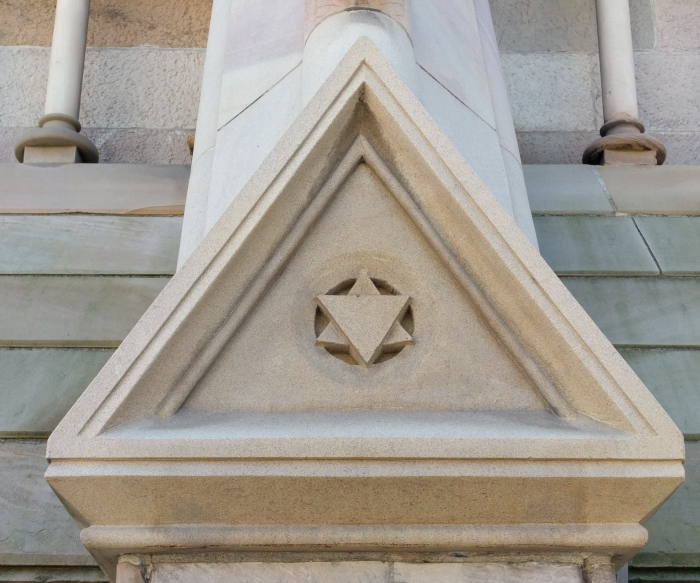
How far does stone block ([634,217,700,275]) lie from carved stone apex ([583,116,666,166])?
0.45 metres

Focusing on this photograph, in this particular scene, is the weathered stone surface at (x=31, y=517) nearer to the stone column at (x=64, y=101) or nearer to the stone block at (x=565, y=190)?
the stone column at (x=64, y=101)

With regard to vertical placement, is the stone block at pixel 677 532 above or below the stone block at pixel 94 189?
below

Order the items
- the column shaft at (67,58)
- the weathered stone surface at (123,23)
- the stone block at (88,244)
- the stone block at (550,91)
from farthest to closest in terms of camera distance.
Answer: the weathered stone surface at (123,23) → the stone block at (550,91) → the column shaft at (67,58) → the stone block at (88,244)

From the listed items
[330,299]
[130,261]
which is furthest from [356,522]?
[130,261]

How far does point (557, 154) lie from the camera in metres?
3.47

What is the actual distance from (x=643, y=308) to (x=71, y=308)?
1.56 m

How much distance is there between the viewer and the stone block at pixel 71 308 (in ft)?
7.69

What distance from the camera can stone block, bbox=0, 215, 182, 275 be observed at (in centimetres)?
256

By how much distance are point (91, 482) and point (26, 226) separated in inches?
60.5

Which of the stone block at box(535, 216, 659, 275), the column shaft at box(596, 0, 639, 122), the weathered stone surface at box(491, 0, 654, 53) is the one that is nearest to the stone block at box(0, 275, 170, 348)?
the stone block at box(535, 216, 659, 275)

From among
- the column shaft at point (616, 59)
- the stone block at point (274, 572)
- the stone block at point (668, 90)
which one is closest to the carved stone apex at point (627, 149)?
the column shaft at point (616, 59)

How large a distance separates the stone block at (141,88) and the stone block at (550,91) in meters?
1.28

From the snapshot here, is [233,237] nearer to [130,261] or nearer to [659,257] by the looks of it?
[130,261]

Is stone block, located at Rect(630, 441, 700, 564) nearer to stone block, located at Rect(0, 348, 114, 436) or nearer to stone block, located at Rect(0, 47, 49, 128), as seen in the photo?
stone block, located at Rect(0, 348, 114, 436)
